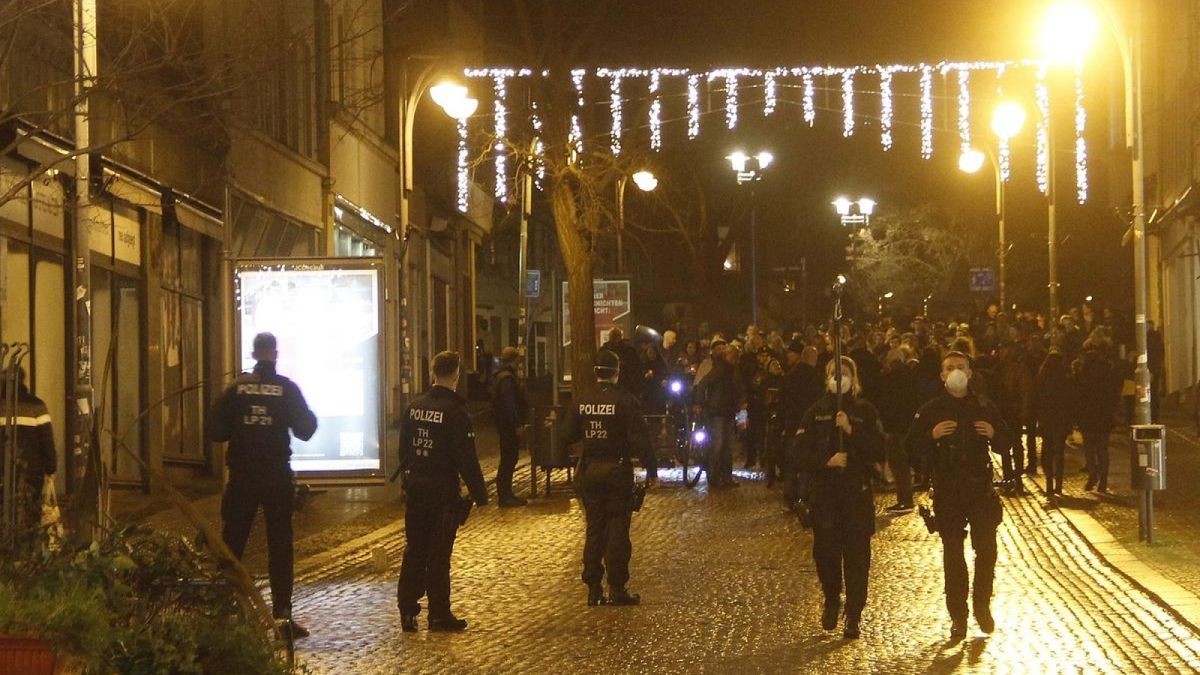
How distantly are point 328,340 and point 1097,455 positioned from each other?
9.07 meters

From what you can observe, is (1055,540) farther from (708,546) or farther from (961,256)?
(961,256)

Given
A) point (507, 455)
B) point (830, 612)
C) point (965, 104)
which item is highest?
point (965, 104)

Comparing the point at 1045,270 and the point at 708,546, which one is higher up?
the point at 1045,270

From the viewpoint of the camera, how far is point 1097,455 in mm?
Answer: 20406

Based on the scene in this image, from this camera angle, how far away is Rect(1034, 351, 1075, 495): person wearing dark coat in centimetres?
2027

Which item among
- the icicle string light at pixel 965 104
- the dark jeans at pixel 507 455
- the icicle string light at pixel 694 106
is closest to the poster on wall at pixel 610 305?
the dark jeans at pixel 507 455

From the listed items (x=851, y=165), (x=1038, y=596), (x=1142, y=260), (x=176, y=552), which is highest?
(x=851, y=165)

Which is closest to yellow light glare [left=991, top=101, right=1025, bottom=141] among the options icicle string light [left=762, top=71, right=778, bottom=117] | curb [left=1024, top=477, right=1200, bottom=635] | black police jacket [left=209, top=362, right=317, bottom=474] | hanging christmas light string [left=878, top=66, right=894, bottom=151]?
curb [left=1024, top=477, right=1200, bottom=635]

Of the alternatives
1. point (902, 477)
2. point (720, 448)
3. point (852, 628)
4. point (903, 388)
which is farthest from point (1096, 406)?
point (852, 628)

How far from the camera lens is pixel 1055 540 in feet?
53.9

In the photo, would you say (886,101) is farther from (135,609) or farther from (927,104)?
(135,609)

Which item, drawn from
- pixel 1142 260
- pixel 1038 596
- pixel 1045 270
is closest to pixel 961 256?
pixel 1045 270

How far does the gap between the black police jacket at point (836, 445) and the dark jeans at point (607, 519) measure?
64.6 inches

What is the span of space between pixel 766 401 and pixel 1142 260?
850cm
